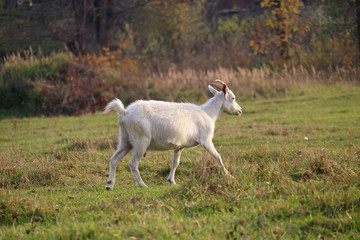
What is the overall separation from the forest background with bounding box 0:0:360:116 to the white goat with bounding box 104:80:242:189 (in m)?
9.86

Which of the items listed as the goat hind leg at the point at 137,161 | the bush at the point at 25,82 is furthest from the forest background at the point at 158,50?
the goat hind leg at the point at 137,161

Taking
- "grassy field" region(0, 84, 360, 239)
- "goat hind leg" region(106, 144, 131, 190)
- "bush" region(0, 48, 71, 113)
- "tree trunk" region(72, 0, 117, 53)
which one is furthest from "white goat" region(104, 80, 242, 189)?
"tree trunk" region(72, 0, 117, 53)

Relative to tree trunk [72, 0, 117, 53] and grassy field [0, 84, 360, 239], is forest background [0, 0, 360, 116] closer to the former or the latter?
tree trunk [72, 0, 117, 53]

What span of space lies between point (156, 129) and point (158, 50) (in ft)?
76.6

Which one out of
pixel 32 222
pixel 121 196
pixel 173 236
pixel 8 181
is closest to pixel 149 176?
pixel 121 196

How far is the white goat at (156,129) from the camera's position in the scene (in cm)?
748

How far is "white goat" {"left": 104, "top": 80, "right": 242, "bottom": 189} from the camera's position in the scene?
7484 millimetres

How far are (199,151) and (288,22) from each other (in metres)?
15.1

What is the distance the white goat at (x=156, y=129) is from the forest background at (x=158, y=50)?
9860 millimetres

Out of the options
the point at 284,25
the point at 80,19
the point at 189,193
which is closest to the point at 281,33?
the point at 284,25

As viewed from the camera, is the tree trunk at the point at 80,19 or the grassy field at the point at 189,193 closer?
the grassy field at the point at 189,193

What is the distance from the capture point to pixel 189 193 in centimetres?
618

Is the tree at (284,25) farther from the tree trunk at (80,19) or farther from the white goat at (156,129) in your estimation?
the white goat at (156,129)

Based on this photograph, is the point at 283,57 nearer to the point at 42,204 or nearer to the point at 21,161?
the point at 21,161
